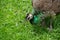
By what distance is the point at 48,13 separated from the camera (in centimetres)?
541

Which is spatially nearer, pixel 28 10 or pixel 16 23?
pixel 16 23

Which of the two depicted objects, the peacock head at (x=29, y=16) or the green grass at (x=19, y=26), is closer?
the green grass at (x=19, y=26)

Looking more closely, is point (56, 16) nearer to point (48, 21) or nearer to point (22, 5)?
point (48, 21)

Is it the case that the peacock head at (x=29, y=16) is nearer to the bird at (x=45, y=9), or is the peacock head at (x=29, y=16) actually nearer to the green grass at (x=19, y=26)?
the bird at (x=45, y=9)

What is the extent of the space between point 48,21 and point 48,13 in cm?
29

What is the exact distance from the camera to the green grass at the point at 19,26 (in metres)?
5.40

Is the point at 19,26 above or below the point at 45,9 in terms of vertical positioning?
below

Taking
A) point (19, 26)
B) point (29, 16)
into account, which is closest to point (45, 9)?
point (29, 16)

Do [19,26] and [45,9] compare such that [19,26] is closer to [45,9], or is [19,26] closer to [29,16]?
[29,16]

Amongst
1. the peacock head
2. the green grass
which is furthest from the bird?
the green grass

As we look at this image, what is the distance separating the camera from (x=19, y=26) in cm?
565

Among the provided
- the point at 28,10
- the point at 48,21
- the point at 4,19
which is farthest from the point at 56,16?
the point at 4,19

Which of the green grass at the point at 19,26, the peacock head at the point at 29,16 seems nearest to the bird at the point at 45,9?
the peacock head at the point at 29,16

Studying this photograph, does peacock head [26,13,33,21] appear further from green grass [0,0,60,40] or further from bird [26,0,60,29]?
green grass [0,0,60,40]
